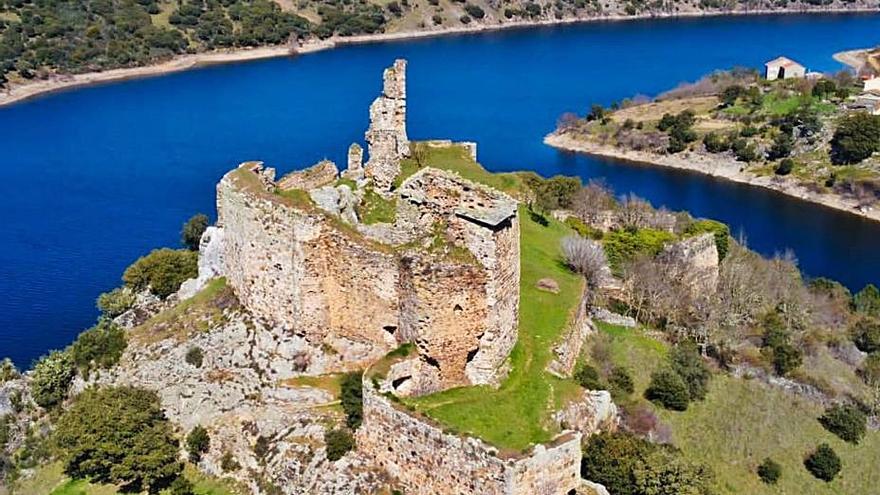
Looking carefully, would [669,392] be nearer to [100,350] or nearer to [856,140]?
[100,350]

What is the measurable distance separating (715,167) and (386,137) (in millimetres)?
56624

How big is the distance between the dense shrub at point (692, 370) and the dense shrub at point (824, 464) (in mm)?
3648

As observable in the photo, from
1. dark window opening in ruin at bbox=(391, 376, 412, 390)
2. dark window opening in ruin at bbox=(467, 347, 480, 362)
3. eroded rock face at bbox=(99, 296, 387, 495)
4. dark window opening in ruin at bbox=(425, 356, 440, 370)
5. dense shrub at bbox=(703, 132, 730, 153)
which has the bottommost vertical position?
dense shrub at bbox=(703, 132, 730, 153)

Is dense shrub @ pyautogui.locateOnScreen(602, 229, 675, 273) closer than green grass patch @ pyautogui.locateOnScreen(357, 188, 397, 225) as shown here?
No

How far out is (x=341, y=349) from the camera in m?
23.2

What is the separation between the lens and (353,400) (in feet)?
71.8

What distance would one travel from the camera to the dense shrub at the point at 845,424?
1129 inches

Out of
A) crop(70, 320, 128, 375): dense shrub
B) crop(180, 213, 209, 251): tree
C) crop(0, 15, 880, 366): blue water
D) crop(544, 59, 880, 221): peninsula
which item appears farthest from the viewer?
crop(544, 59, 880, 221): peninsula

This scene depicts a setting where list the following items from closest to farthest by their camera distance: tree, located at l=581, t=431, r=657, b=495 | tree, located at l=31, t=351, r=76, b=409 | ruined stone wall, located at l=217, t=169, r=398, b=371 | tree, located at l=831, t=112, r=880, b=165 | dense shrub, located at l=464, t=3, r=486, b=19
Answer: tree, located at l=581, t=431, r=657, b=495
ruined stone wall, located at l=217, t=169, r=398, b=371
tree, located at l=31, t=351, r=76, b=409
tree, located at l=831, t=112, r=880, b=165
dense shrub, located at l=464, t=3, r=486, b=19

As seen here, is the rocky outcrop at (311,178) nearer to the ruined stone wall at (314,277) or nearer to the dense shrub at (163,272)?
the dense shrub at (163,272)

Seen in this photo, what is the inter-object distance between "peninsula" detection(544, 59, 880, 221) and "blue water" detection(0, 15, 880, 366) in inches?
107

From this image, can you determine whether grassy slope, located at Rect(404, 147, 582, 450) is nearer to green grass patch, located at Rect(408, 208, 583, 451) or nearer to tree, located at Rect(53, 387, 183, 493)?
green grass patch, located at Rect(408, 208, 583, 451)

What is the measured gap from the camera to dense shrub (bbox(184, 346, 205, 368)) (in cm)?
2459

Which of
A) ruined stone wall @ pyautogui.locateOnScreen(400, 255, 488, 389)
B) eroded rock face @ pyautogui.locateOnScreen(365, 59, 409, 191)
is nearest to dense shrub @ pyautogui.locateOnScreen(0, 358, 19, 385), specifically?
eroded rock face @ pyautogui.locateOnScreen(365, 59, 409, 191)
